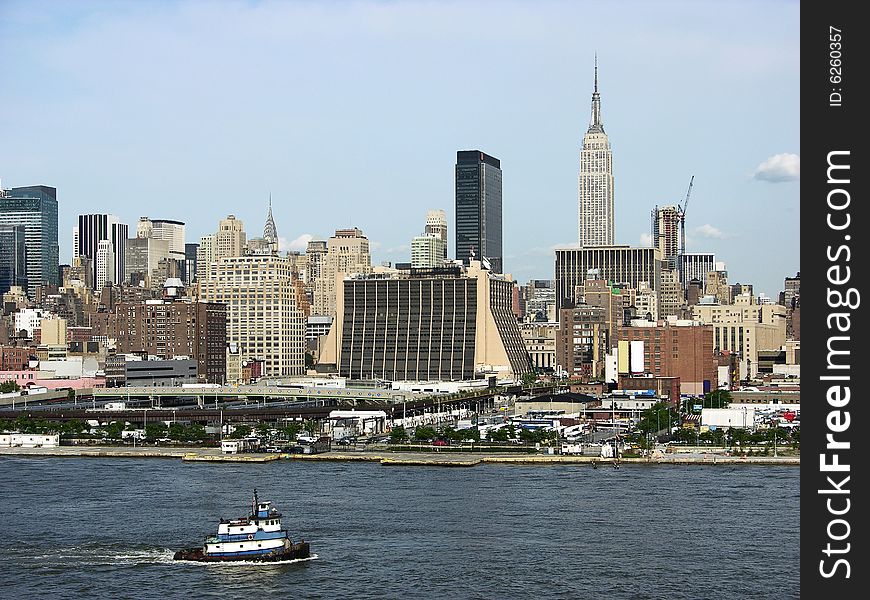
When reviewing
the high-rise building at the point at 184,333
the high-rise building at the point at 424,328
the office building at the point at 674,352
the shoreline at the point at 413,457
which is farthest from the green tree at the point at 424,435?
the high-rise building at the point at 184,333

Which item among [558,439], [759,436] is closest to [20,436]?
[558,439]

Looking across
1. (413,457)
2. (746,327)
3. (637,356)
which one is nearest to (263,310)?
(637,356)

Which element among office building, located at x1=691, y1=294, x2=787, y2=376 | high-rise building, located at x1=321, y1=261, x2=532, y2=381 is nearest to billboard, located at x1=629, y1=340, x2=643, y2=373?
high-rise building, located at x1=321, y1=261, x2=532, y2=381

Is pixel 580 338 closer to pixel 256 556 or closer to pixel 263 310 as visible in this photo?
pixel 263 310

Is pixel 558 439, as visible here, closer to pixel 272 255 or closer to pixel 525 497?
pixel 525 497

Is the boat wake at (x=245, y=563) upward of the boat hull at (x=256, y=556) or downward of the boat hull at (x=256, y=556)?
downward

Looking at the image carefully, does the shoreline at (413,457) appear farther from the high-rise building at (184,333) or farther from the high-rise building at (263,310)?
the high-rise building at (263,310)
